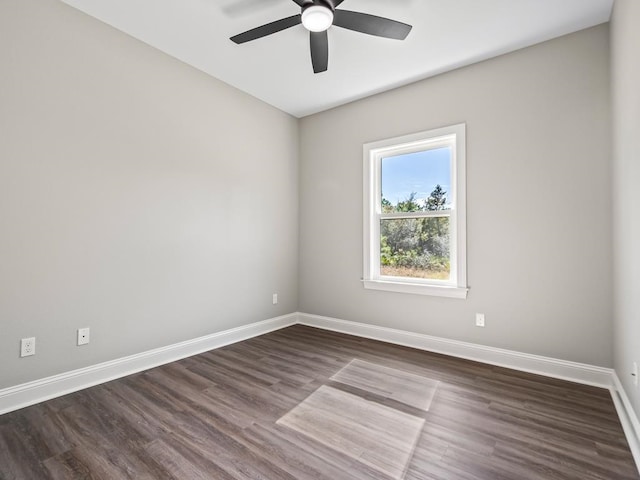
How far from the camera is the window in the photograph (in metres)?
3.11

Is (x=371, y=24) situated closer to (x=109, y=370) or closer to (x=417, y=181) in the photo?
(x=417, y=181)

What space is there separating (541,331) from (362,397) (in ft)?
5.39

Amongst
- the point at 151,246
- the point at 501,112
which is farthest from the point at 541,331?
the point at 151,246

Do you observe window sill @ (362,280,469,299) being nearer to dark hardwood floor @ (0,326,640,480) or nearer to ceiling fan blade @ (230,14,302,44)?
dark hardwood floor @ (0,326,640,480)

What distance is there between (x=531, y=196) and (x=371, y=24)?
6.25 ft

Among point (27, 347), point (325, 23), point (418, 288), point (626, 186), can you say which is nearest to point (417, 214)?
point (418, 288)

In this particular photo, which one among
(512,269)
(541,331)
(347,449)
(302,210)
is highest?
(302,210)

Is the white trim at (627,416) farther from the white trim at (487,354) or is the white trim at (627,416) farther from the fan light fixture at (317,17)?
the fan light fixture at (317,17)

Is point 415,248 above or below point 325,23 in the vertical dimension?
below

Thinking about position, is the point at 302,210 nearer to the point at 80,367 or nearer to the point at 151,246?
the point at 151,246

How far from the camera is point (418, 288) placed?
329 centimetres

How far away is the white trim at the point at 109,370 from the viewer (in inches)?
81.3

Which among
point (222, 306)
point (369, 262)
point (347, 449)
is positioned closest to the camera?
point (347, 449)

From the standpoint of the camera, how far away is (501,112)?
9.33ft
